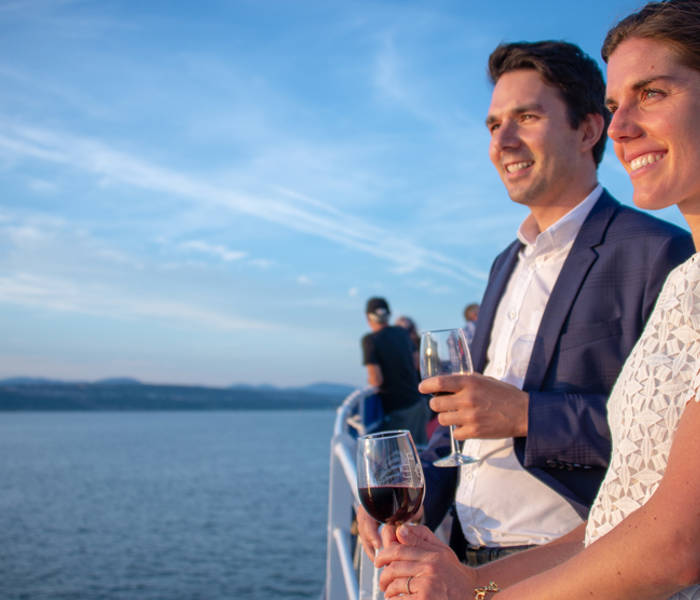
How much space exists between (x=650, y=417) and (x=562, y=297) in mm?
882

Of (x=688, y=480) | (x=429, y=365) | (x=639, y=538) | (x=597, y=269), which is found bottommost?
(x=639, y=538)

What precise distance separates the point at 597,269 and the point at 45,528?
31.7 m

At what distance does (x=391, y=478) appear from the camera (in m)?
1.68

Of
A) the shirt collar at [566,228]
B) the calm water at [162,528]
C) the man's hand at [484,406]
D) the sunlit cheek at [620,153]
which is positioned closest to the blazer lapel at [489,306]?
the shirt collar at [566,228]

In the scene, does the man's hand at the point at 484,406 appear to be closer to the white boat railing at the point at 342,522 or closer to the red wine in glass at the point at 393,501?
the red wine in glass at the point at 393,501

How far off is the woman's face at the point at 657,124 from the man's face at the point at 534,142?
2.60ft

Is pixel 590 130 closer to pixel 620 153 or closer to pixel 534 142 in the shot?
pixel 534 142

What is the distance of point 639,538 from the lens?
1082 millimetres

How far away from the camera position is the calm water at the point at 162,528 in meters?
19.4

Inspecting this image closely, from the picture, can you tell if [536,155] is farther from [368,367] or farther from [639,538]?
[368,367]

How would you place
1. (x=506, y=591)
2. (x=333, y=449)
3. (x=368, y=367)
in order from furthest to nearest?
(x=368, y=367), (x=333, y=449), (x=506, y=591)

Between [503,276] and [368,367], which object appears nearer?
[503,276]

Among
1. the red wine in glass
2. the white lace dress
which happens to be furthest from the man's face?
the red wine in glass

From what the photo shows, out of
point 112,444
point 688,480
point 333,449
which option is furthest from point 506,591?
point 112,444
